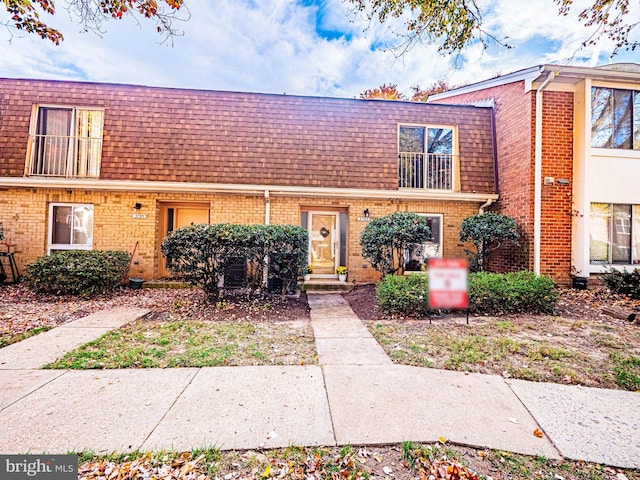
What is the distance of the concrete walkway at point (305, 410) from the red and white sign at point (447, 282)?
91 cm

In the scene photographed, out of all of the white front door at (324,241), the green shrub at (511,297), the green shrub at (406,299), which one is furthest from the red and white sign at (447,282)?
the white front door at (324,241)

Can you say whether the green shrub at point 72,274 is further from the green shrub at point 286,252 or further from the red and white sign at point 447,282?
the red and white sign at point 447,282

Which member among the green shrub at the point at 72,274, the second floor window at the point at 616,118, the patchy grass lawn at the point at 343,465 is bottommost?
the patchy grass lawn at the point at 343,465

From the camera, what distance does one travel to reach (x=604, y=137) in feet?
24.3

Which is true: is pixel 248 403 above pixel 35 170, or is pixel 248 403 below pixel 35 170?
below

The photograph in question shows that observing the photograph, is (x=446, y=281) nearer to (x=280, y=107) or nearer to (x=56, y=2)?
(x=56, y=2)

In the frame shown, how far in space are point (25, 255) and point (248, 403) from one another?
8.91 metres

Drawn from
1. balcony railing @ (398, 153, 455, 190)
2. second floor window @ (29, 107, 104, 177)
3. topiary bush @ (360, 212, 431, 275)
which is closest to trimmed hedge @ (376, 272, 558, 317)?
topiary bush @ (360, 212, 431, 275)

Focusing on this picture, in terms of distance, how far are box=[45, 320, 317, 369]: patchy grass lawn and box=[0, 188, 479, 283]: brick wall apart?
3.87 m

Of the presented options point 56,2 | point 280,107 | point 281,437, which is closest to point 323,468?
point 281,437

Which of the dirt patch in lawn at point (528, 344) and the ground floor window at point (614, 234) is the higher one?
the ground floor window at point (614, 234)

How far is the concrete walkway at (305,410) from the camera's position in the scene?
6.77 ft

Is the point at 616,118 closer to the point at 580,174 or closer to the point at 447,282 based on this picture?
the point at 580,174

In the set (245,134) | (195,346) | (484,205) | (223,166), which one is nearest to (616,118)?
(484,205)
